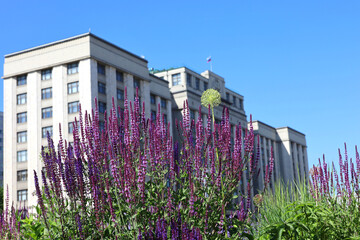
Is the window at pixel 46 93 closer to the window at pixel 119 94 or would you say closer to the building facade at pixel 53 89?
the building facade at pixel 53 89

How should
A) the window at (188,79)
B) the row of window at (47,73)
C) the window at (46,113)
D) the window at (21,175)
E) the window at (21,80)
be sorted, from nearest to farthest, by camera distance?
the row of window at (47,73)
the window at (46,113)
the window at (21,175)
the window at (21,80)
the window at (188,79)

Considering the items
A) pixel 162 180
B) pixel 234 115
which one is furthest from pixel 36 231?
pixel 234 115

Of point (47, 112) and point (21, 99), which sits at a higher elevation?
point (21, 99)

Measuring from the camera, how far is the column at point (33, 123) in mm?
55344

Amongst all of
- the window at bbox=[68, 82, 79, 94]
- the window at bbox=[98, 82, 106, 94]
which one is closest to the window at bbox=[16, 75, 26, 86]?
the window at bbox=[68, 82, 79, 94]

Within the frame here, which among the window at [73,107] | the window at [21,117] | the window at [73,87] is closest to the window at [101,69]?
the window at [73,87]

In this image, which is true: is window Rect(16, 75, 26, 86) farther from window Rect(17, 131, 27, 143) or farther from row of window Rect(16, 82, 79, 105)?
window Rect(17, 131, 27, 143)

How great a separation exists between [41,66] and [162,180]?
5382 centimetres

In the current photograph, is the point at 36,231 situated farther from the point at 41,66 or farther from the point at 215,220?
the point at 41,66

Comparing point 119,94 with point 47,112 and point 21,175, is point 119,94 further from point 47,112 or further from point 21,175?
point 21,175

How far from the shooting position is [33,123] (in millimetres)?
56562

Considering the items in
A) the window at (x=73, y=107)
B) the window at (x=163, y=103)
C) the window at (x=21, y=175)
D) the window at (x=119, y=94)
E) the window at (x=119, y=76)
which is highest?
the window at (x=119, y=76)

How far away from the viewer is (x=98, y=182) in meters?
6.61

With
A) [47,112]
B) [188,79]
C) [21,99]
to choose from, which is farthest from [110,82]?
[188,79]
